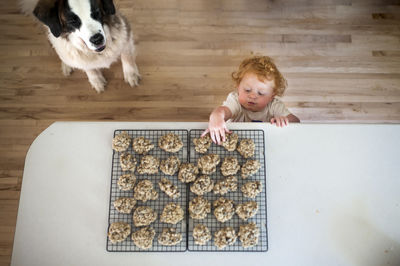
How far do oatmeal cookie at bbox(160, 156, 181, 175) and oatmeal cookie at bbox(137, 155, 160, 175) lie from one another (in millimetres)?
32

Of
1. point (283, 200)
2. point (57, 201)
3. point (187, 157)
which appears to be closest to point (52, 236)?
point (57, 201)

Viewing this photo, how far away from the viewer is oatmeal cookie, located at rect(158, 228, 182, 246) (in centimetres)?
128

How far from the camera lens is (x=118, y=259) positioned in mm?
1296

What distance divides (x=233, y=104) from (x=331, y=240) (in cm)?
83

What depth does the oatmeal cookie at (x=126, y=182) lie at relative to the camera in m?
1.36

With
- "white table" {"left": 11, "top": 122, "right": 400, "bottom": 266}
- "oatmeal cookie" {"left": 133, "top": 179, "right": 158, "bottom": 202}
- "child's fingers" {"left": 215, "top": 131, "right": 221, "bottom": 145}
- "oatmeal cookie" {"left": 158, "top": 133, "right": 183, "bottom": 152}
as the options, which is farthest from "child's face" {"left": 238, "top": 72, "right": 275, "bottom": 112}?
"oatmeal cookie" {"left": 133, "top": 179, "right": 158, "bottom": 202}

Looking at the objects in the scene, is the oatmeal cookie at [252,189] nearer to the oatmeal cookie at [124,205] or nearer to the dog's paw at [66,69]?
the oatmeal cookie at [124,205]

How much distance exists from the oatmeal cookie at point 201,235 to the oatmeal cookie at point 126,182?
34cm

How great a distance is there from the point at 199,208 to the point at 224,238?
0.16 meters

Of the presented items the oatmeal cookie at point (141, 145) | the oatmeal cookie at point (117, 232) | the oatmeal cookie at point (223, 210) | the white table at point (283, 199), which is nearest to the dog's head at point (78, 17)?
the white table at point (283, 199)

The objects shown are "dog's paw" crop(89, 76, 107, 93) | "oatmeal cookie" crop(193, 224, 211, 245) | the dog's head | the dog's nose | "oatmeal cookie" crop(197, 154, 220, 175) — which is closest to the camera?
"oatmeal cookie" crop(193, 224, 211, 245)

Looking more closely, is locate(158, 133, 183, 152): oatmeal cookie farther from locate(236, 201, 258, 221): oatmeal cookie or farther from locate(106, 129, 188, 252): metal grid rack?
locate(236, 201, 258, 221): oatmeal cookie

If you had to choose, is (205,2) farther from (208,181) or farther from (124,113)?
(208,181)

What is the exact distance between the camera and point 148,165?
1.38 meters
